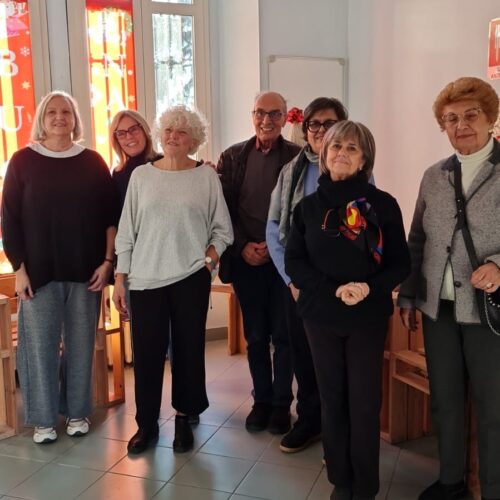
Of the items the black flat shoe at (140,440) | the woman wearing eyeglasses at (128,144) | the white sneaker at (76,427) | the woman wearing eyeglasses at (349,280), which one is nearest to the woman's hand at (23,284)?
the woman wearing eyeglasses at (128,144)

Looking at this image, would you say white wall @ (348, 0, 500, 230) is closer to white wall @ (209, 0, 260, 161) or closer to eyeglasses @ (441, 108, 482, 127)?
white wall @ (209, 0, 260, 161)

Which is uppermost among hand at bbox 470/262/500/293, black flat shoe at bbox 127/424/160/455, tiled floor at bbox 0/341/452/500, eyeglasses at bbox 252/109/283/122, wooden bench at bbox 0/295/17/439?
eyeglasses at bbox 252/109/283/122

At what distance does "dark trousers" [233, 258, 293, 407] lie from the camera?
8.61 ft

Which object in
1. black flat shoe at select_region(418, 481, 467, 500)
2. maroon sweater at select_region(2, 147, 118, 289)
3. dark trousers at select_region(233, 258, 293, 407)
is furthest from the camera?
dark trousers at select_region(233, 258, 293, 407)

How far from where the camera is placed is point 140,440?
2.55 metres

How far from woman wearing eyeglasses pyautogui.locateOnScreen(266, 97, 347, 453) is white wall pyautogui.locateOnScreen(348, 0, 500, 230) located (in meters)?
1.08

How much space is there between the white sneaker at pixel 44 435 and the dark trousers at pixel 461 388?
166 cm

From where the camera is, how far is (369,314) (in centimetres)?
187

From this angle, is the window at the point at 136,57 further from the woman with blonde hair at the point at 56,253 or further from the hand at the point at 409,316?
the hand at the point at 409,316

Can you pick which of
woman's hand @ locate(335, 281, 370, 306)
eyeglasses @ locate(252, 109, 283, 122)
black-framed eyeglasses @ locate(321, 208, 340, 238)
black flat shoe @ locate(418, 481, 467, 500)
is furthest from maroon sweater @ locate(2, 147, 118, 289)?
black flat shoe @ locate(418, 481, 467, 500)

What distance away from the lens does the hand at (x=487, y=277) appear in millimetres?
1785

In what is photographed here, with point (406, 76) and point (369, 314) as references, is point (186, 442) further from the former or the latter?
point (406, 76)

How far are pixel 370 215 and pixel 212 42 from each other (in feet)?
8.47

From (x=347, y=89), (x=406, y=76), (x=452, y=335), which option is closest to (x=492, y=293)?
(x=452, y=335)
